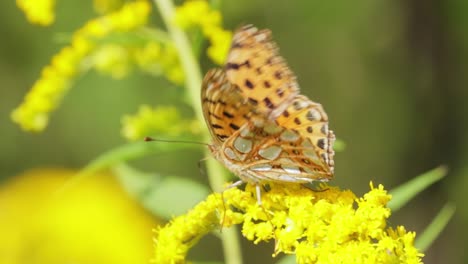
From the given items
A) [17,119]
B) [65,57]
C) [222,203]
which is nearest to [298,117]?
[222,203]

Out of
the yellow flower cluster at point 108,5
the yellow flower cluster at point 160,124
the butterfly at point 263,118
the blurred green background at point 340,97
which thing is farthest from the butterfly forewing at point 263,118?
the blurred green background at point 340,97

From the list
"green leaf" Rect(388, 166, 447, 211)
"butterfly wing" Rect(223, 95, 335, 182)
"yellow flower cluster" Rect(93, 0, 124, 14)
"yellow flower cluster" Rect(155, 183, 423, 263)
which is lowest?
"green leaf" Rect(388, 166, 447, 211)

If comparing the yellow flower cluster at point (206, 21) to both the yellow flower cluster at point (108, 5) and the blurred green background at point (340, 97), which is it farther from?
the blurred green background at point (340, 97)

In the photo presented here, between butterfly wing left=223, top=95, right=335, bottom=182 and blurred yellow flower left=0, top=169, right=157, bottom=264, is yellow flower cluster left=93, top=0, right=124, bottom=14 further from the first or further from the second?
butterfly wing left=223, top=95, right=335, bottom=182

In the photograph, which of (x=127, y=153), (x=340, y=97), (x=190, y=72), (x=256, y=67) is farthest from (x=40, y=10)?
(x=340, y=97)

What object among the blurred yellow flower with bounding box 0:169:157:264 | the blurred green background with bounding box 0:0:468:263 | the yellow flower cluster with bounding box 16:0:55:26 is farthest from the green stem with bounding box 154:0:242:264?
the blurred green background with bounding box 0:0:468:263
